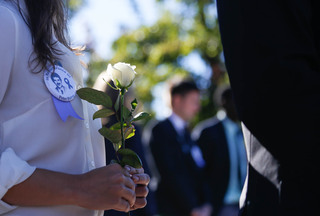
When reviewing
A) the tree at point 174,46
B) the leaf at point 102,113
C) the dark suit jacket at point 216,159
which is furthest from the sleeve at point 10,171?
the tree at point 174,46

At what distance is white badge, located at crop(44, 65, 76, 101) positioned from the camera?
154 cm

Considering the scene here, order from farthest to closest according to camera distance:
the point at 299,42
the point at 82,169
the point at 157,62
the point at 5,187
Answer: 1. the point at 157,62
2. the point at 82,169
3. the point at 299,42
4. the point at 5,187

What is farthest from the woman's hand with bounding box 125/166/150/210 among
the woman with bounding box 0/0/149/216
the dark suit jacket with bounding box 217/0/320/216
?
the dark suit jacket with bounding box 217/0/320/216

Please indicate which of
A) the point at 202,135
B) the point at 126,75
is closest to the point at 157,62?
the point at 202,135

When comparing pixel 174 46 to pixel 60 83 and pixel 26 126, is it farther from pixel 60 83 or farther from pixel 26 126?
pixel 26 126

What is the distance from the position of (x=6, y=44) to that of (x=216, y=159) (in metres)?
4.37

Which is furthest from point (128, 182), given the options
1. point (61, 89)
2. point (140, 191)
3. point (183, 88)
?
point (183, 88)

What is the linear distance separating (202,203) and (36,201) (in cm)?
438

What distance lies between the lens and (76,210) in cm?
153

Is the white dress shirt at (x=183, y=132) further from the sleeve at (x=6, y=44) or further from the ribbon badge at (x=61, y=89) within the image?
the sleeve at (x=6, y=44)

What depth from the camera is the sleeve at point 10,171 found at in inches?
53.2

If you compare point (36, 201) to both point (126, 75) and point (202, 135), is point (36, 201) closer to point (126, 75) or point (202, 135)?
point (126, 75)

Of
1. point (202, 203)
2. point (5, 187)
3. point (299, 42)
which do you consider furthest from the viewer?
point (202, 203)

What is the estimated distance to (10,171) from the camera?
4.46ft
